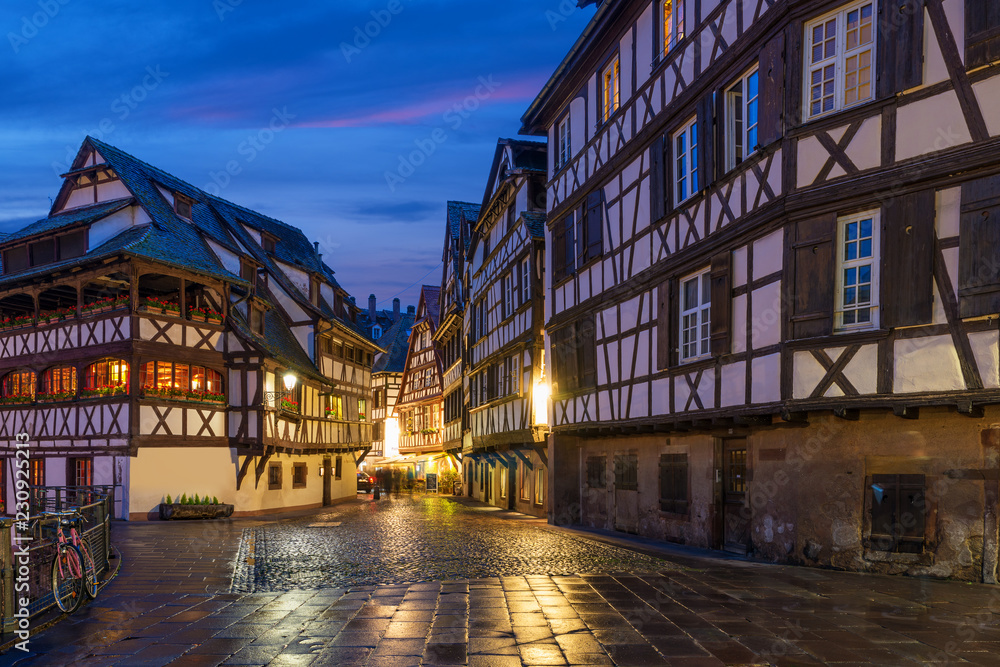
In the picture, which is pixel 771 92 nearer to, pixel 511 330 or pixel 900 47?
pixel 900 47

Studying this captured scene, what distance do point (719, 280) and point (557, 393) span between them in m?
9.04

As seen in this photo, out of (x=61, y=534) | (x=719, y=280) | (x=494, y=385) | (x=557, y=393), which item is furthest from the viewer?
(x=494, y=385)

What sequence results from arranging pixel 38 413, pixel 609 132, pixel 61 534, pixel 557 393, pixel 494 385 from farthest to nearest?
pixel 494 385 → pixel 38 413 → pixel 557 393 → pixel 609 132 → pixel 61 534

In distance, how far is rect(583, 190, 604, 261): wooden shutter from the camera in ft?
68.3

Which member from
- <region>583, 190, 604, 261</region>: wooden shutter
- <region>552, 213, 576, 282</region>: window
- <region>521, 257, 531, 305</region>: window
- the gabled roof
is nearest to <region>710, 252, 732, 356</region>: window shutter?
<region>583, 190, 604, 261</region>: wooden shutter

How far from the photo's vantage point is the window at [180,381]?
2748 centimetres

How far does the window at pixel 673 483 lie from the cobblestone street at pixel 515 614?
1.91m

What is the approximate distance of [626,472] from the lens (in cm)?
2044

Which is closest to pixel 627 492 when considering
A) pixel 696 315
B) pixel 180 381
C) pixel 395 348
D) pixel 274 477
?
pixel 696 315

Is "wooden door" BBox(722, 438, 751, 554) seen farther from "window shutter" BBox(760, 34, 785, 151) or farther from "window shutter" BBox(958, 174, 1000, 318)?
"window shutter" BBox(760, 34, 785, 151)

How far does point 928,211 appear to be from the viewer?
37.4ft

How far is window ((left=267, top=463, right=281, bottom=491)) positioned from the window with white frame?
870 inches

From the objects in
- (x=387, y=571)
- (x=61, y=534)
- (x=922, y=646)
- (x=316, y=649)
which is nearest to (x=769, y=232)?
(x=922, y=646)

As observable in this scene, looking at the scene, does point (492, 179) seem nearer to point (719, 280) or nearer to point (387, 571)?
point (719, 280)
